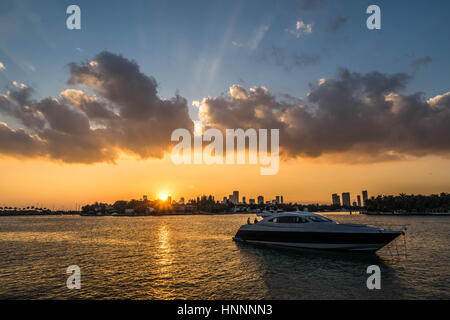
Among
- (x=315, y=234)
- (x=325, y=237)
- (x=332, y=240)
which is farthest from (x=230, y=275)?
(x=332, y=240)

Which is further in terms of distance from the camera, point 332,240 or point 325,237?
point 325,237

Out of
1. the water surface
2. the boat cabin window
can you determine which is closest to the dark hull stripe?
the boat cabin window

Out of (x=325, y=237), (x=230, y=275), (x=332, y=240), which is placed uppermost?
(x=325, y=237)

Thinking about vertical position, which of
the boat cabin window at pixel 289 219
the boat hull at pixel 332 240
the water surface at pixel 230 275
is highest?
the boat cabin window at pixel 289 219

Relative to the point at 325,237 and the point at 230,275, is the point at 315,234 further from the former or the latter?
the point at 230,275

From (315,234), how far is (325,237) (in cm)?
99

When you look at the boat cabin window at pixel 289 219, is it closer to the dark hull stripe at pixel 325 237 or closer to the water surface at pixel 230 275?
the dark hull stripe at pixel 325 237

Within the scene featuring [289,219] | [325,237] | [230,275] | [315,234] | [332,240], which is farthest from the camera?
[289,219]

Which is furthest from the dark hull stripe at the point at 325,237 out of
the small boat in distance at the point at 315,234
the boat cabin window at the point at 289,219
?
the boat cabin window at the point at 289,219

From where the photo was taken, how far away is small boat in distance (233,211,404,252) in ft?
74.8

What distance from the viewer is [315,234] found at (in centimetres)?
2484

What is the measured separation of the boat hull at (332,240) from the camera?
22.5 metres
